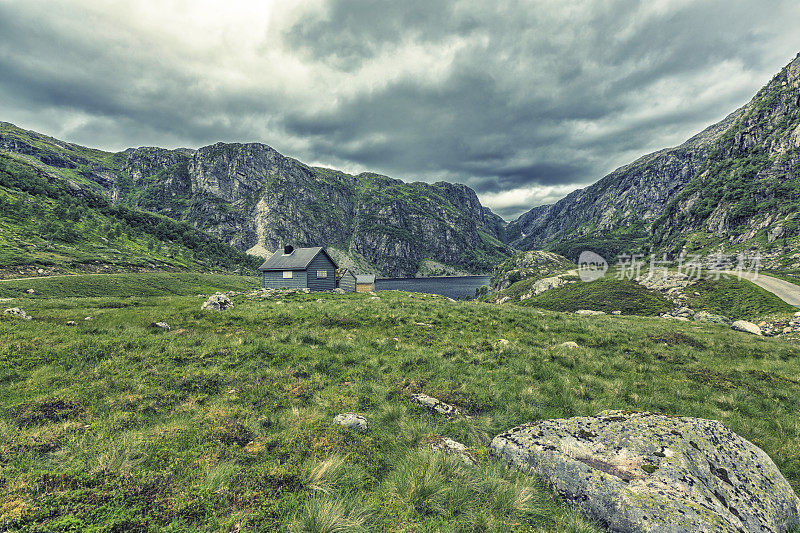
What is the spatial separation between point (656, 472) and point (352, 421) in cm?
617

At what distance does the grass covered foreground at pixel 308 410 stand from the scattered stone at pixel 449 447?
0.78ft

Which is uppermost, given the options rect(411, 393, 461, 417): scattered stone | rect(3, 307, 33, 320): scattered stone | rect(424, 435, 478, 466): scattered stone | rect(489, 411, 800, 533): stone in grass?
rect(3, 307, 33, 320): scattered stone

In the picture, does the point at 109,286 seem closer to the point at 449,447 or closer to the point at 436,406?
the point at 436,406

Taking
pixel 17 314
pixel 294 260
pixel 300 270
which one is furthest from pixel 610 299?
pixel 17 314

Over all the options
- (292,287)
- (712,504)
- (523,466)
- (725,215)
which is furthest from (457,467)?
(725,215)

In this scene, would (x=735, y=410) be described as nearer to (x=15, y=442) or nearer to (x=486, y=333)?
(x=486, y=333)

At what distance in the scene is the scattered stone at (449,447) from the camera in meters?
5.95

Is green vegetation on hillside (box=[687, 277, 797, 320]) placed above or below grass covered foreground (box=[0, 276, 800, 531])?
below

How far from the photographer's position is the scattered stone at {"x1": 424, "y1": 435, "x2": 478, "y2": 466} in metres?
5.95

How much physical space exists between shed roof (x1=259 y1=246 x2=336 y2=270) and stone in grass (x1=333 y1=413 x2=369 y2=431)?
46.3 m

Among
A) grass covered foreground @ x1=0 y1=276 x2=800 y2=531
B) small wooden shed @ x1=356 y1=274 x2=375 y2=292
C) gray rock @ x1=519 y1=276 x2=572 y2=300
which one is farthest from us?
gray rock @ x1=519 y1=276 x2=572 y2=300

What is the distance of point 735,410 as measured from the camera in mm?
8977

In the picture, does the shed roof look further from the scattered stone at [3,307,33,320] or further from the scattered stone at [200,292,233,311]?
the scattered stone at [3,307,33,320]

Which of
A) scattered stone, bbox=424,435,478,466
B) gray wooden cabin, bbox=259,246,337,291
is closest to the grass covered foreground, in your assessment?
scattered stone, bbox=424,435,478,466
